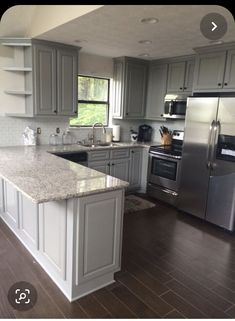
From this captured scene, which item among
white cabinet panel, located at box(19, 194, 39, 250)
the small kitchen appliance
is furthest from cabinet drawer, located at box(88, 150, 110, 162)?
white cabinet panel, located at box(19, 194, 39, 250)

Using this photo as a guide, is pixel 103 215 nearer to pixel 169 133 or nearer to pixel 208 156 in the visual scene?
pixel 208 156

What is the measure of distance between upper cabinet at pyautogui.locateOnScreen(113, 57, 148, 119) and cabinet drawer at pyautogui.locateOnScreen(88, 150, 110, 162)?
0.85m

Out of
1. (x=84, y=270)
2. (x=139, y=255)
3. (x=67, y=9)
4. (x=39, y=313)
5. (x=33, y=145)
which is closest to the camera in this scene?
(x=67, y=9)

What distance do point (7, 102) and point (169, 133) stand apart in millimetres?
2585

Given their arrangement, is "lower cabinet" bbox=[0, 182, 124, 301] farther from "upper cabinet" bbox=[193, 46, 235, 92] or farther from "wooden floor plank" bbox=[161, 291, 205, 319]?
"upper cabinet" bbox=[193, 46, 235, 92]

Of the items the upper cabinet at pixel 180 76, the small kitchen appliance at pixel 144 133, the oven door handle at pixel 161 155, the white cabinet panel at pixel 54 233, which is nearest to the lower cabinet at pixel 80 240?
the white cabinet panel at pixel 54 233

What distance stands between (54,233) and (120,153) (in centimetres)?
222

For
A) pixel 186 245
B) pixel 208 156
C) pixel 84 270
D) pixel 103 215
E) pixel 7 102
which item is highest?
pixel 7 102

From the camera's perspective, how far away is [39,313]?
1755mm

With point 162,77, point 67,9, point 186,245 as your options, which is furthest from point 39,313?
point 162,77

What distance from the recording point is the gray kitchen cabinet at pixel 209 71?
3.18 metres

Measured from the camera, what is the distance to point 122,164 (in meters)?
4.09

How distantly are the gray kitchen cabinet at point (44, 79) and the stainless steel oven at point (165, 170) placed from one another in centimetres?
176

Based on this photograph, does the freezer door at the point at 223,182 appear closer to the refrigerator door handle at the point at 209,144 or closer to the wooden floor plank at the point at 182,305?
the refrigerator door handle at the point at 209,144
